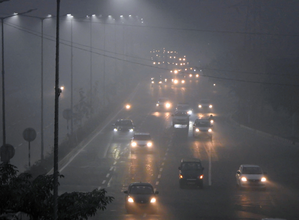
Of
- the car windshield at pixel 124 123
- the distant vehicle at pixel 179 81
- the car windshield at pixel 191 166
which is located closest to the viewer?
the car windshield at pixel 191 166

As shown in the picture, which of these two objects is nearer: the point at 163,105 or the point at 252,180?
the point at 252,180

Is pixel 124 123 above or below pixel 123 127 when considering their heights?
above

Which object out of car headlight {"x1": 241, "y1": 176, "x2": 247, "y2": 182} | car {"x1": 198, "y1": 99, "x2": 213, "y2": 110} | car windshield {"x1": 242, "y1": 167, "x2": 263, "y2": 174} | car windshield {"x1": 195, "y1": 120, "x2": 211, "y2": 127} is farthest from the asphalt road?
car {"x1": 198, "y1": 99, "x2": 213, "y2": 110}

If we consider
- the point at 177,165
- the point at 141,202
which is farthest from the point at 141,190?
the point at 177,165

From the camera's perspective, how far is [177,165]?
110 ft

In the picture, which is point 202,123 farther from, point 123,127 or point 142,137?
point 142,137

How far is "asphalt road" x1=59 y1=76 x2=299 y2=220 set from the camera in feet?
71.0

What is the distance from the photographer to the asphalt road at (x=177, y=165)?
71.0 feet

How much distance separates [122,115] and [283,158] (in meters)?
27.3

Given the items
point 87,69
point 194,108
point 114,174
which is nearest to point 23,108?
point 194,108

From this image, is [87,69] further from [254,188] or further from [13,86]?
[254,188]

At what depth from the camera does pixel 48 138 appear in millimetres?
63156

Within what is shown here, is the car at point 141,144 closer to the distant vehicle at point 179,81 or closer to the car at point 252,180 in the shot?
the car at point 252,180

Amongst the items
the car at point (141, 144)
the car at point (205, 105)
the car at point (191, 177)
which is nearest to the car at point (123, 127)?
the car at point (141, 144)
